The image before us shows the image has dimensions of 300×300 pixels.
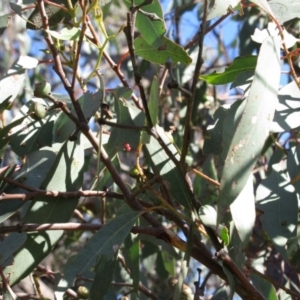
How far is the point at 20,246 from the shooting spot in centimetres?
116

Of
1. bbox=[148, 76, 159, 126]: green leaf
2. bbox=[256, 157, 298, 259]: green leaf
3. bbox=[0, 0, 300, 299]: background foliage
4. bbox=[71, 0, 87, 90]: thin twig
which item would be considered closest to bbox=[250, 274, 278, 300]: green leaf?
bbox=[0, 0, 300, 299]: background foliage

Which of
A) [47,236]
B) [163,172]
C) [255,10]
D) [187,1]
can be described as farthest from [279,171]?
[187,1]

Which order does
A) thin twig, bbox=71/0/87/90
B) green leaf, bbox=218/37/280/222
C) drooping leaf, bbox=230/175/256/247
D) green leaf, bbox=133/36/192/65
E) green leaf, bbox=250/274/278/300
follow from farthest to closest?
1. green leaf, bbox=250/274/278/300
2. green leaf, bbox=133/36/192/65
3. thin twig, bbox=71/0/87/90
4. drooping leaf, bbox=230/175/256/247
5. green leaf, bbox=218/37/280/222

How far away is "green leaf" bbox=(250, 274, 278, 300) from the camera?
131cm

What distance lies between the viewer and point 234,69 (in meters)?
1.29

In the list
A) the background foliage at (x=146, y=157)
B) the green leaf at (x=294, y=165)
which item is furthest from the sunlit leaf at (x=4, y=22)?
the green leaf at (x=294, y=165)

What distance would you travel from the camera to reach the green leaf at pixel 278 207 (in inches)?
48.6

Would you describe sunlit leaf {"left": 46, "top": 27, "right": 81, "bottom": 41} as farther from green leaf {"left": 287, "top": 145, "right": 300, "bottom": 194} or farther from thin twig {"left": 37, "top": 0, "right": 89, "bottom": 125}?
green leaf {"left": 287, "top": 145, "right": 300, "bottom": 194}

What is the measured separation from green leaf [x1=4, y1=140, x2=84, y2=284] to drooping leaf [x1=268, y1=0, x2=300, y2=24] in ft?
1.58

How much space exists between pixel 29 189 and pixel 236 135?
47 centimetres

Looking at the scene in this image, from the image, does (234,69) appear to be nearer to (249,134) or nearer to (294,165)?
(294,165)

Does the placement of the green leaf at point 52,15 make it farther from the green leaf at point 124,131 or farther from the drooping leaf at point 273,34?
the drooping leaf at point 273,34

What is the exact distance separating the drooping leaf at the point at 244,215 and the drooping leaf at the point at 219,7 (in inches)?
11.0

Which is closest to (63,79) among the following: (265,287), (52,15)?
(52,15)
